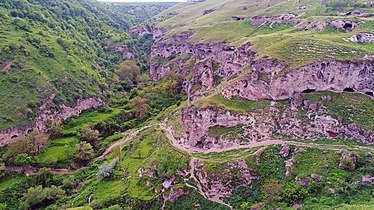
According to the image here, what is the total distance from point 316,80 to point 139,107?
157 feet

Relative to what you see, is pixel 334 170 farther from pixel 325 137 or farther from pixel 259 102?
pixel 259 102

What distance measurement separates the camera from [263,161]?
47.4m

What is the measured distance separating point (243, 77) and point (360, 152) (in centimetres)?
2548

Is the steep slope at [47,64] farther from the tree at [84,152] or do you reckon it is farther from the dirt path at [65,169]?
the tree at [84,152]

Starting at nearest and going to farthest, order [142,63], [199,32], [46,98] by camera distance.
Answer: [46,98]
[199,32]
[142,63]

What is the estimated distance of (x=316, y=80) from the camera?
54.4m

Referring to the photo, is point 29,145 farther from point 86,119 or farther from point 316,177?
point 316,177

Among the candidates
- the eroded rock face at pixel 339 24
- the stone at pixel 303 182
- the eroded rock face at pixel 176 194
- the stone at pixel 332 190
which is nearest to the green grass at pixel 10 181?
the eroded rock face at pixel 176 194

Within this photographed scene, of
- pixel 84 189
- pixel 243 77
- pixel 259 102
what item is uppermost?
pixel 243 77

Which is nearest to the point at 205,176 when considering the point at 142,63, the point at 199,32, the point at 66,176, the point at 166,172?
the point at 166,172

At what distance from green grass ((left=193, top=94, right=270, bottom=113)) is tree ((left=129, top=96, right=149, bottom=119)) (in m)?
27.1

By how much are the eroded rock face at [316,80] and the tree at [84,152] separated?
33.3m

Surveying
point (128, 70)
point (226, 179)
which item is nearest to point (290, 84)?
point (226, 179)

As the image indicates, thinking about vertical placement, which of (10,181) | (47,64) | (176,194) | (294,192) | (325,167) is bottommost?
(176,194)
